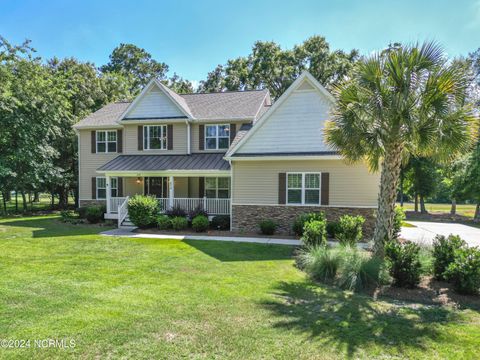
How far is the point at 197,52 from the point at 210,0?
972 cm

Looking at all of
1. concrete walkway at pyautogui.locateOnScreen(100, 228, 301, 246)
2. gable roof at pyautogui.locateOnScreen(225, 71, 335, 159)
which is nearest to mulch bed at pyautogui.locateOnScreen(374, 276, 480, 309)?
concrete walkway at pyautogui.locateOnScreen(100, 228, 301, 246)

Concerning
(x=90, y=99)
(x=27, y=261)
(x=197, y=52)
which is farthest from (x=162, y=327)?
(x=90, y=99)

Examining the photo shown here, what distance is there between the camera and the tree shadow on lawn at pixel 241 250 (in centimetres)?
974

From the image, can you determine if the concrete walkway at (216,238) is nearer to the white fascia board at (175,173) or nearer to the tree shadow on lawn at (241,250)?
the tree shadow on lawn at (241,250)

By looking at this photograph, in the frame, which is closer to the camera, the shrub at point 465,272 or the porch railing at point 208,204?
the shrub at point 465,272

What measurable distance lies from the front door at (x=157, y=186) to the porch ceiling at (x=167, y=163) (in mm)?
1605

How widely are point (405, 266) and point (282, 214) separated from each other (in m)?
7.43

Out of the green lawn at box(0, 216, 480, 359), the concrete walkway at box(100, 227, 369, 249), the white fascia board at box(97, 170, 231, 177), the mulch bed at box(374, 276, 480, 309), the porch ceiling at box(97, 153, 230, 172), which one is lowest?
the mulch bed at box(374, 276, 480, 309)

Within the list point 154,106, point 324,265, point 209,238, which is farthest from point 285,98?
point 154,106

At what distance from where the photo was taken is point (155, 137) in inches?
753

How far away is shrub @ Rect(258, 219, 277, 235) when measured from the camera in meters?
13.7

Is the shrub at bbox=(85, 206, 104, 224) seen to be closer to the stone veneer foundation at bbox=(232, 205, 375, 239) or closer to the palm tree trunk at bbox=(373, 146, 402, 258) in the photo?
the stone veneer foundation at bbox=(232, 205, 375, 239)

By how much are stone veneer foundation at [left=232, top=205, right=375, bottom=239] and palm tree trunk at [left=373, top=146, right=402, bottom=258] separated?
561 cm

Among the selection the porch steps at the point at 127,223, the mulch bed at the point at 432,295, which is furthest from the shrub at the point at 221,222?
the mulch bed at the point at 432,295
